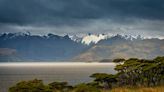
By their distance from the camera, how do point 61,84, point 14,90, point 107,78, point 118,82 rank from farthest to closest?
point 118,82 < point 107,78 < point 61,84 < point 14,90

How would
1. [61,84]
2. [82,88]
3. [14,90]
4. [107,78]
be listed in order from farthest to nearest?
[107,78] → [61,84] → [14,90] → [82,88]

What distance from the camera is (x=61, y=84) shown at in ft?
123

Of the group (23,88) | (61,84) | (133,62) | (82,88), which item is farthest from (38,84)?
(133,62)

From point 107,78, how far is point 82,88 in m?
16.2

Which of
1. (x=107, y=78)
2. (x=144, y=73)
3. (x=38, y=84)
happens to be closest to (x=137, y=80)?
(x=144, y=73)

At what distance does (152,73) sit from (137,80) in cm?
233

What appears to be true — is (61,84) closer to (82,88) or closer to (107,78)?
(107,78)

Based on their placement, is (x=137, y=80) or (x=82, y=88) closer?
(x=82, y=88)

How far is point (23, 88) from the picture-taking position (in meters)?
26.5

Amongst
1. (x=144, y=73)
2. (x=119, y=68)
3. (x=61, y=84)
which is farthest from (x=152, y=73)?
(x=61, y=84)

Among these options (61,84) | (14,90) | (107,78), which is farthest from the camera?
(107,78)

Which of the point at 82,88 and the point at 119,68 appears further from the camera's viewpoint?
the point at 119,68

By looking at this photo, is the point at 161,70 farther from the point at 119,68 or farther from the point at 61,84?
the point at 61,84

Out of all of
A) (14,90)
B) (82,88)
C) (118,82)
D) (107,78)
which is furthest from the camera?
(118,82)
